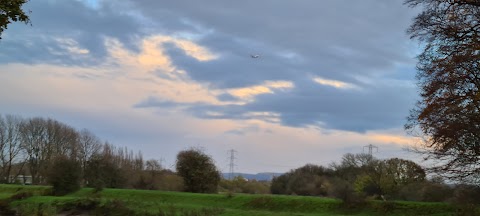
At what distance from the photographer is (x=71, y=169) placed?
157ft

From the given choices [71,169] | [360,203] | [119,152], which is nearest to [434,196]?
[360,203]

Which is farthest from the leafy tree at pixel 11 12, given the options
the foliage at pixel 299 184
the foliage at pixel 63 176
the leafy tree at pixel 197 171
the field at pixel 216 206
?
the foliage at pixel 299 184

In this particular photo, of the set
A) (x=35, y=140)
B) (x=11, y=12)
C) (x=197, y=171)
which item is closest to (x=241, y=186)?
(x=197, y=171)

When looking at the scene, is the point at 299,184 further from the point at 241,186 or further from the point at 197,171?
the point at 197,171

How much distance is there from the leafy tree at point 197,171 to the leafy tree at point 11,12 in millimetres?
30273

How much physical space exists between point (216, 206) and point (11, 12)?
20.3m

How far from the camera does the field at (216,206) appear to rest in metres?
26.4

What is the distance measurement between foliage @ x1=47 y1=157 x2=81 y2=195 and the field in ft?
14.9

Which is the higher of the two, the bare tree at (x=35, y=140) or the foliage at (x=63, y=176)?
the bare tree at (x=35, y=140)

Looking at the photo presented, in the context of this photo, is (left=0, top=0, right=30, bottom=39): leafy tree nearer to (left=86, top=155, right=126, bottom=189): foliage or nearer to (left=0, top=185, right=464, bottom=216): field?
(left=0, top=185, right=464, bottom=216): field

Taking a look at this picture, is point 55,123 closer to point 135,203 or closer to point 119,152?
point 119,152

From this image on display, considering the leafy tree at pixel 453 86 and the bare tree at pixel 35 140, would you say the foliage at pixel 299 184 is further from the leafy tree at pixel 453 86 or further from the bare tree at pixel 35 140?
the bare tree at pixel 35 140

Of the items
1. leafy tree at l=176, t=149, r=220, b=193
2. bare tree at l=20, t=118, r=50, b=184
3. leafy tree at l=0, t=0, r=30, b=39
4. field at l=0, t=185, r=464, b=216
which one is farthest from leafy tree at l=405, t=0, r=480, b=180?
bare tree at l=20, t=118, r=50, b=184

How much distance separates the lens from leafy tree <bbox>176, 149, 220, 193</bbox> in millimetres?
45156
